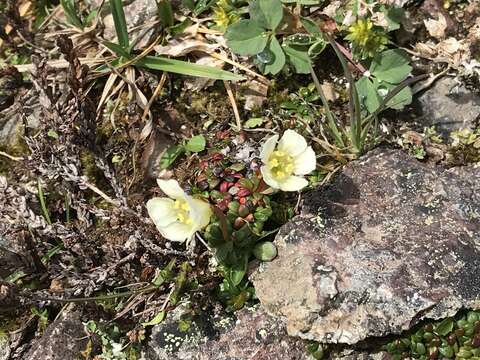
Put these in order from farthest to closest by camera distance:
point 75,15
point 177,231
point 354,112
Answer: point 75,15
point 354,112
point 177,231

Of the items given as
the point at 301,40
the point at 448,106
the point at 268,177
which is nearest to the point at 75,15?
the point at 301,40

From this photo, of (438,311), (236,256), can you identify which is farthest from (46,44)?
(438,311)

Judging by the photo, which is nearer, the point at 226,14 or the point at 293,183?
the point at 293,183

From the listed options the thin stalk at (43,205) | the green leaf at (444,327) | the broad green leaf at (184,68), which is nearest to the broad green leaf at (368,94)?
the broad green leaf at (184,68)

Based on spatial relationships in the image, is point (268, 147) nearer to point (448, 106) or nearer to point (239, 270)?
point (239, 270)

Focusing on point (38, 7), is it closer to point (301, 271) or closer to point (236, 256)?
point (236, 256)

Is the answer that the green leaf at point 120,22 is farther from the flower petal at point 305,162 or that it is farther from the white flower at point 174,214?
the flower petal at point 305,162
